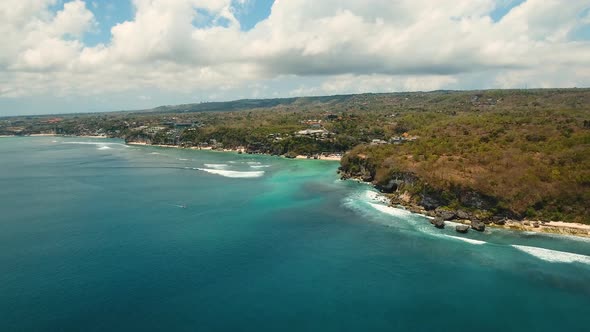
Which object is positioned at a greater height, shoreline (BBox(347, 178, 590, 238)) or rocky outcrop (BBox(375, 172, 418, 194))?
rocky outcrop (BBox(375, 172, 418, 194))

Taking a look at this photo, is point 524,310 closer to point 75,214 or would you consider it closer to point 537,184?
point 537,184

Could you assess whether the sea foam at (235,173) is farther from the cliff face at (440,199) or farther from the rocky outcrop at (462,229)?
the rocky outcrop at (462,229)

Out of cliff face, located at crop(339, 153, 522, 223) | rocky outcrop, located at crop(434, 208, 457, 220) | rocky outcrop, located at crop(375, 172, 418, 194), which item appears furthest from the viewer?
rocky outcrop, located at crop(375, 172, 418, 194)

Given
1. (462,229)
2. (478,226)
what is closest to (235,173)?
(462,229)

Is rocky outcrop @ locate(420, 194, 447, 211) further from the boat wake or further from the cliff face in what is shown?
the boat wake

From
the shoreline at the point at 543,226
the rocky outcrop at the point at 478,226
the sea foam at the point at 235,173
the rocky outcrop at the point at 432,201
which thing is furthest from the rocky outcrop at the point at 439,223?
the sea foam at the point at 235,173

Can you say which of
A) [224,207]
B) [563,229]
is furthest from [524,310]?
[224,207]

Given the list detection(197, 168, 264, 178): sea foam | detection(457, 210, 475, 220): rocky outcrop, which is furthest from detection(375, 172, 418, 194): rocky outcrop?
detection(197, 168, 264, 178): sea foam
